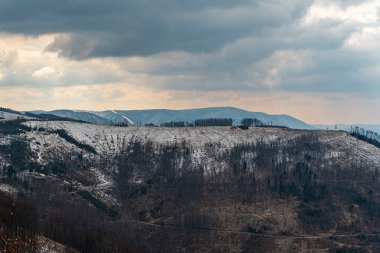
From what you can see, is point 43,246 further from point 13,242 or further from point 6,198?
point 13,242

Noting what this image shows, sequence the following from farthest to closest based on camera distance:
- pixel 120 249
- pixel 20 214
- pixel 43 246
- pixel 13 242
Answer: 1. pixel 120 249
2. pixel 20 214
3. pixel 43 246
4. pixel 13 242

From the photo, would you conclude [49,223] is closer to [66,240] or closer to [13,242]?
[66,240]

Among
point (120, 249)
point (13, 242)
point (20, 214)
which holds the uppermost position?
point (13, 242)

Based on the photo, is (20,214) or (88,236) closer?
(20,214)

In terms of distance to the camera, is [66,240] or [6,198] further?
[6,198]

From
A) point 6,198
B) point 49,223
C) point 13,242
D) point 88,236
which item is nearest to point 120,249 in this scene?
point 88,236

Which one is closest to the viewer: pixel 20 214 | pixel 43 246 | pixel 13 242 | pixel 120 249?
pixel 13 242

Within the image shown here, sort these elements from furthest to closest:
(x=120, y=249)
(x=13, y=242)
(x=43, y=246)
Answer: (x=120, y=249) → (x=43, y=246) → (x=13, y=242)

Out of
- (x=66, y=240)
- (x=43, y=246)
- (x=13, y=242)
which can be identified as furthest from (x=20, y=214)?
(x=13, y=242)

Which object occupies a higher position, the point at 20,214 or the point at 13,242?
the point at 13,242
